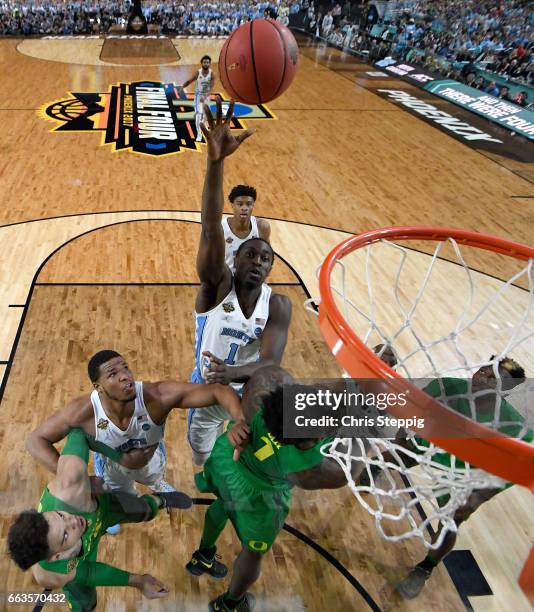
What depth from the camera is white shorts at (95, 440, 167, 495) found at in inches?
104

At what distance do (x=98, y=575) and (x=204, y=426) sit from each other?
897mm

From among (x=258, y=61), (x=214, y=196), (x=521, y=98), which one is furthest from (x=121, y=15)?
(x=214, y=196)

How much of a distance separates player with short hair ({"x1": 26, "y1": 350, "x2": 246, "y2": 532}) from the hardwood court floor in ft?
2.28

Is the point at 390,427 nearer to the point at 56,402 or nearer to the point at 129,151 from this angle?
the point at 56,402

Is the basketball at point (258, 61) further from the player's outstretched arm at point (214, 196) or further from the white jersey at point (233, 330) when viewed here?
the white jersey at point (233, 330)

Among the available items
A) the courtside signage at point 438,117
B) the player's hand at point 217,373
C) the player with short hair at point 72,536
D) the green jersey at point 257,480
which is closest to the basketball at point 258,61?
the player's hand at point 217,373

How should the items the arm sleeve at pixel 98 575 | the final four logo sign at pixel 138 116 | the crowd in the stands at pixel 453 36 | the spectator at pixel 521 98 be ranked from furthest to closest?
1. the crowd in the stands at pixel 453 36
2. the spectator at pixel 521 98
3. the final four logo sign at pixel 138 116
4. the arm sleeve at pixel 98 575

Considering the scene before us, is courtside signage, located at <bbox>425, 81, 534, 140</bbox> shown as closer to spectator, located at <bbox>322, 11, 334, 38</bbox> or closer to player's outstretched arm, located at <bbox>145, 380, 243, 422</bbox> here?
spectator, located at <bbox>322, 11, 334, 38</bbox>

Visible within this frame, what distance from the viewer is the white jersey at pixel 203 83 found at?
8.09 m

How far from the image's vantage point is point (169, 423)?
11.8ft

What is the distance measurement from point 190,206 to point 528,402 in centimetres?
450

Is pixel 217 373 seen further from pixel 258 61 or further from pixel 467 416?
pixel 258 61

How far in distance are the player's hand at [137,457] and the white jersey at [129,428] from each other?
1.3 inches

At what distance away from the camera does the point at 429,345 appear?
10.6 ft
